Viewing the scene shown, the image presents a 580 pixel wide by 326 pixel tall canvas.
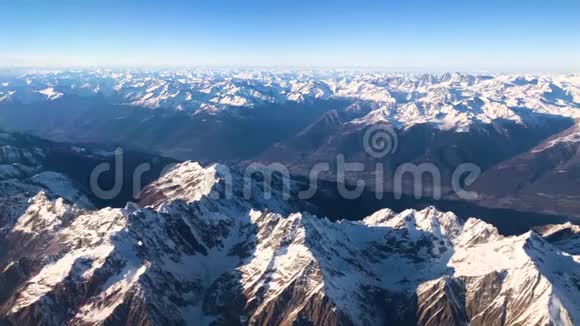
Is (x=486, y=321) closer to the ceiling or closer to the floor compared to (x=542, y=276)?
closer to the floor

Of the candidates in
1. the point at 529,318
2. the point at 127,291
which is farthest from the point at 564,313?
the point at 127,291

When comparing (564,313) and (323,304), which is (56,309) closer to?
(323,304)

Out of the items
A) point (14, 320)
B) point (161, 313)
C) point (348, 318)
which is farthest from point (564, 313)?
point (14, 320)

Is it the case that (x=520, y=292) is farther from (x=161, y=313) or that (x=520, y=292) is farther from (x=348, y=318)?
(x=161, y=313)

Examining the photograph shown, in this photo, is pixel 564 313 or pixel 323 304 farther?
pixel 323 304

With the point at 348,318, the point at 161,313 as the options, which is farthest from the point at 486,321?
the point at 161,313

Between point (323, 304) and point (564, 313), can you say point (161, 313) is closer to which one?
point (323, 304)

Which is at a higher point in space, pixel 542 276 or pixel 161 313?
pixel 542 276
